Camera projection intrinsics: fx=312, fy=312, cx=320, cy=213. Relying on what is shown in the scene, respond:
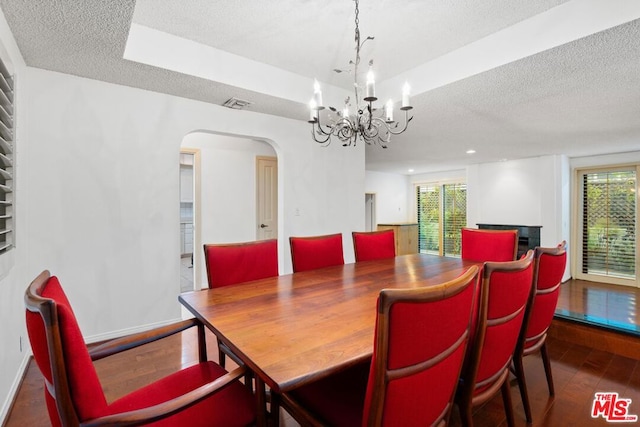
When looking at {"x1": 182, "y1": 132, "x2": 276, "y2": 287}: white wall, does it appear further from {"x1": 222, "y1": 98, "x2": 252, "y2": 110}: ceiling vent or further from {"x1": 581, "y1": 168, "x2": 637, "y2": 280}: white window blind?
{"x1": 581, "y1": 168, "x2": 637, "y2": 280}: white window blind

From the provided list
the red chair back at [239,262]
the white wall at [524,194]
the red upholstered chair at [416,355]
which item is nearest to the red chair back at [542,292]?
the red upholstered chair at [416,355]

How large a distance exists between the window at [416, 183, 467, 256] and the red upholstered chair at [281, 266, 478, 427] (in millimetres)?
7288

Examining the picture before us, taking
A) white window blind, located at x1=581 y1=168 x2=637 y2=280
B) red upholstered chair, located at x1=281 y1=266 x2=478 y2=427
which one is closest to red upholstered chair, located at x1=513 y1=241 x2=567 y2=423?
red upholstered chair, located at x1=281 y1=266 x2=478 y2=427

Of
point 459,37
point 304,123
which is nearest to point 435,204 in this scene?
point 304,123

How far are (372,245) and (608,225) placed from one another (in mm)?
5573

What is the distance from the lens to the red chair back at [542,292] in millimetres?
1612

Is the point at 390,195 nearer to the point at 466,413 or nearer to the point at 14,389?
the point at 466,413

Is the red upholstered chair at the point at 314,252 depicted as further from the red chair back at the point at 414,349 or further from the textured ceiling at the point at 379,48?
the red chair back at the point at 414,349

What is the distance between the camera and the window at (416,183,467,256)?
7.77 meters

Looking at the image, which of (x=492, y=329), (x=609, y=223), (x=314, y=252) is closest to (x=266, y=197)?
(x=314, y=252)

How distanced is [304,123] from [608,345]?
3.53m

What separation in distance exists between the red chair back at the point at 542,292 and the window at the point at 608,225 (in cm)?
555

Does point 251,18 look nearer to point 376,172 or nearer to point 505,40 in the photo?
point 505,40

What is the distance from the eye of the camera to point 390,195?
27.8 ft
